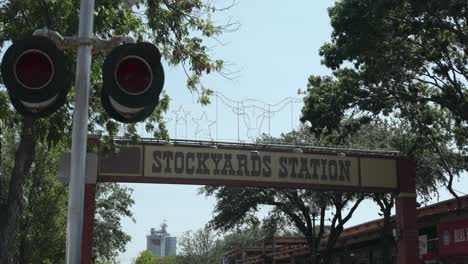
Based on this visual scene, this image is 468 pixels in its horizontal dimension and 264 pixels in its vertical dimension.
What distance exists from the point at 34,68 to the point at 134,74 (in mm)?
725

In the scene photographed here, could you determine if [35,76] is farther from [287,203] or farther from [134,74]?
[287,203]

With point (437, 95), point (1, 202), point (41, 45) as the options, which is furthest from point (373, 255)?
point (41, 45)

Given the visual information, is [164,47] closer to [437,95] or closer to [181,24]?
[181,24]

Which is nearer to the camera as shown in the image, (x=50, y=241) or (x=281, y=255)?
(x=50, y=241)

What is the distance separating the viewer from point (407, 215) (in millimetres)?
24250

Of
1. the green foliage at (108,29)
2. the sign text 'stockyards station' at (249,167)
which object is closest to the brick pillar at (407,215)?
Result: the sign text 'stockyards station' at (249,167)

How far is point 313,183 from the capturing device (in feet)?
A: 79.2

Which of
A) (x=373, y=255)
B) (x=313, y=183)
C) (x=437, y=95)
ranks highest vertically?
(x=437, y=95)

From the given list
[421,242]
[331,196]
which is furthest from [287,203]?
[421,242]

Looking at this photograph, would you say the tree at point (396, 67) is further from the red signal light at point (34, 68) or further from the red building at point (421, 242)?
the red signal light at point (34, 68)

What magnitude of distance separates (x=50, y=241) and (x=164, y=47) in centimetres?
2159

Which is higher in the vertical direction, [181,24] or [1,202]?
[181,24]

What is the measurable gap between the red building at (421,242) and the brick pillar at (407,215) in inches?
15.4

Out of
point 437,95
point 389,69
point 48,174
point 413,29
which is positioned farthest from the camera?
point 48,174
